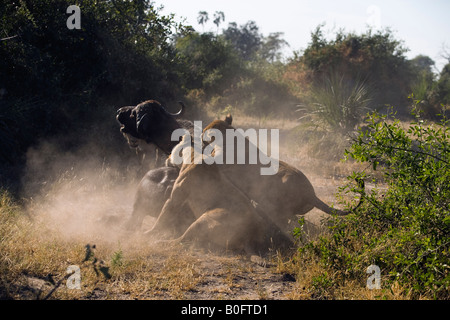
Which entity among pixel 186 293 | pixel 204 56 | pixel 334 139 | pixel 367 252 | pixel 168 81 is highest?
pixel 204 56

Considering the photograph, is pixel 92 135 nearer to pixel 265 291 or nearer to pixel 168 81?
pixel 168 81

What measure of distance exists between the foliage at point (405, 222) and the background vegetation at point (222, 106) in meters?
0.02

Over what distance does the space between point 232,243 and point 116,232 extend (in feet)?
6.35

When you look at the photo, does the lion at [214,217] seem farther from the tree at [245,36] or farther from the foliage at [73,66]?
the tree at [245,36]

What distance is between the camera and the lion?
5418mm

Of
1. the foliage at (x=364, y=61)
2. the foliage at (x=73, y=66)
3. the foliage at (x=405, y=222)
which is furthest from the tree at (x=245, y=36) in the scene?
the foliage at (x=405, y=222)

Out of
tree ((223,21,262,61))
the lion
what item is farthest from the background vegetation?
tree ((223,21,262,61))

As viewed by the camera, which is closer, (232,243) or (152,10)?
(232,243)

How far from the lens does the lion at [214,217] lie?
5.42 metres

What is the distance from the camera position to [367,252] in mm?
4277

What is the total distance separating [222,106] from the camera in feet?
62.5

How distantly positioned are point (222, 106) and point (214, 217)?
14.0 m

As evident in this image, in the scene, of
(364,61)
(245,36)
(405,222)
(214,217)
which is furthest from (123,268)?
(245,36)
